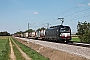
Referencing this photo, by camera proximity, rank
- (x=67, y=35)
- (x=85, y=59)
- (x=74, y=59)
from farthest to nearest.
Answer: (x=67, y=35)
(x=74, y=59)
(x=85, y=59)

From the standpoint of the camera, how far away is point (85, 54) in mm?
21109

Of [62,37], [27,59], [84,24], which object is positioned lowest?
[27,59]

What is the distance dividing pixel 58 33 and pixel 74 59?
24.5 meters

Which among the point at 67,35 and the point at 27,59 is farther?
the point at 67,35

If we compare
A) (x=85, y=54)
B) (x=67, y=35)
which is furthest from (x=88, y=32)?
(x=85, y=54)

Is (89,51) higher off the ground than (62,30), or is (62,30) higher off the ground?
(62,30)

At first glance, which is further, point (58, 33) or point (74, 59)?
point (58, 33)

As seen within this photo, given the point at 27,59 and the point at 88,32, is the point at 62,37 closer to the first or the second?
the point at 27,59

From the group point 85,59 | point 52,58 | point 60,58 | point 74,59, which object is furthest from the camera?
point 52,58

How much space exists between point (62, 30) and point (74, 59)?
2336 centimetres

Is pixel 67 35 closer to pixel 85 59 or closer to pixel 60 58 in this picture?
pixel 60 58

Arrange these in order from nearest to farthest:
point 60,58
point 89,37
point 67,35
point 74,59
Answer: point 74,59 → point 60,58 → point 67,35 → point 89,37

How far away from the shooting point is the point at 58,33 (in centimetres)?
4516

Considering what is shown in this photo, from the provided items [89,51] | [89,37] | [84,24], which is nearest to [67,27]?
[89,51]
